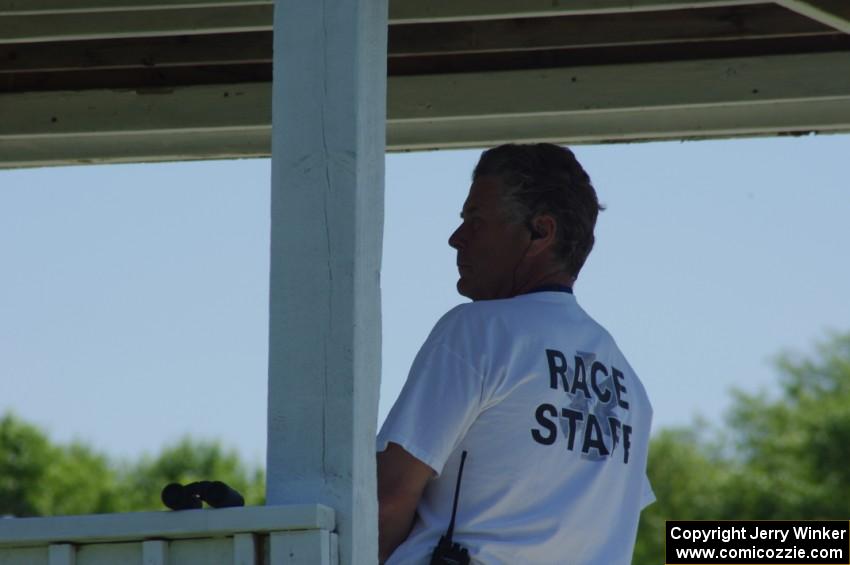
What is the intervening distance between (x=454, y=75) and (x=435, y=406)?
1849mm

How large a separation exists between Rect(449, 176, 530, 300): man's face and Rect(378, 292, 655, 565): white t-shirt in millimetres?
116

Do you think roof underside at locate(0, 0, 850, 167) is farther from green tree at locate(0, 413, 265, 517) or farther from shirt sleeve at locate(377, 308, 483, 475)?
green tree at locate(0, 413, 265, 517)

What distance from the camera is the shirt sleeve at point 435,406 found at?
2808mm

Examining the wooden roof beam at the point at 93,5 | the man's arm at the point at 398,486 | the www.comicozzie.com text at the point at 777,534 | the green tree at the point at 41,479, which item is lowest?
the green tree at the point at 41,479

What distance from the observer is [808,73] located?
4.25 m

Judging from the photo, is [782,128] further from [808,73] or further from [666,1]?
[666,1]

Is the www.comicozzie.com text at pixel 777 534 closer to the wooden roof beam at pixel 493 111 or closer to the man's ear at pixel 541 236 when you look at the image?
the wooden roof beam at pixel 493 111

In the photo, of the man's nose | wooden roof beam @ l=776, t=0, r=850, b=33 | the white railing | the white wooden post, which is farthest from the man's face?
wooden roof beam @ l=776, t=0, r=850, b=33

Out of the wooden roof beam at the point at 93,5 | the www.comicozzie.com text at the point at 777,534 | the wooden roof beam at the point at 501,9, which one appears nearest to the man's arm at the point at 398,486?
the wooden roof beam at the point at 501,9

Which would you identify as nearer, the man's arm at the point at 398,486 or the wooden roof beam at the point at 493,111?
the man's arm at the point at 398,486

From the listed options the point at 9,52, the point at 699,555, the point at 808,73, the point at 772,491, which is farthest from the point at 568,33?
the point at 772,491

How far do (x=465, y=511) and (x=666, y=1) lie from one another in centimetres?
168

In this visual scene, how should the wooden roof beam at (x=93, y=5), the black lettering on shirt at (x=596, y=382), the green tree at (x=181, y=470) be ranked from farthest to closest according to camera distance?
the green tree at (x=181, y=470), the wooden roof beam at (x=93, y=5), the black lettering on shirt at (x=596, y=382)

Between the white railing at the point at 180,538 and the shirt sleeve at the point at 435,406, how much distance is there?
0.46 m
